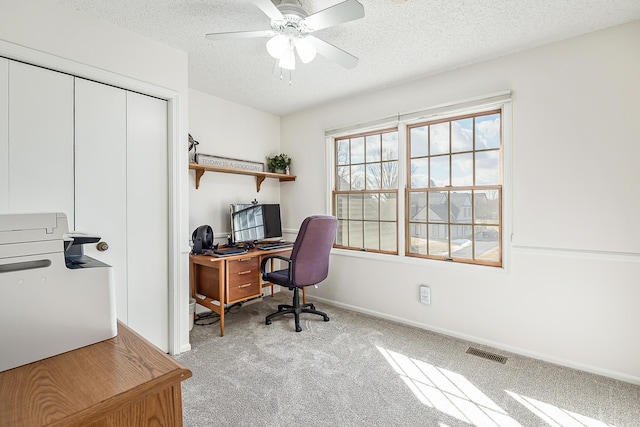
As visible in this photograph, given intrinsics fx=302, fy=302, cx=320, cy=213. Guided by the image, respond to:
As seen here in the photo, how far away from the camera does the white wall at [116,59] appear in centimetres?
183

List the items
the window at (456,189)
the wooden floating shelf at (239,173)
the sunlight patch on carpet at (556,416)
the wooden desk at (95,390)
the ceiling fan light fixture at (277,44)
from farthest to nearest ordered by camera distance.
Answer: the wooden floating shelf at (239,173)
the window at (456,189)
the ceiling fan light fixture at (277,44)
the sunlight patch on carpet at (556,416)
the wooden desk at (95,390)

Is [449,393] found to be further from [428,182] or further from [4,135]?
[4,135]

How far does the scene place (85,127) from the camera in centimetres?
210

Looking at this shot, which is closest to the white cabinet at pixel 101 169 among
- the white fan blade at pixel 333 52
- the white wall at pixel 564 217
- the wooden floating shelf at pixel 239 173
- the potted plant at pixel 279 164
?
the wooden floating shelf at pixel 239 173

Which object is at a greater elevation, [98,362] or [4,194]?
[4,194]

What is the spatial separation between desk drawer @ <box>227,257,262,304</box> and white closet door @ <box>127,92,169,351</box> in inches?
22.9

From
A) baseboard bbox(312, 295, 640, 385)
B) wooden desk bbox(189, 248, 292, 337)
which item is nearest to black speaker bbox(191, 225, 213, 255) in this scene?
wooden desk bbox(189, 248, 292, 337)

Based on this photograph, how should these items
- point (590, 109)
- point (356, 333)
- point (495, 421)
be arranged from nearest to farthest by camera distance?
point (495, 421)
point (590, 109)
point (356, 333)

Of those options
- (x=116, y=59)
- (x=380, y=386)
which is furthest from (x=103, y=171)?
(x=380, y=386)

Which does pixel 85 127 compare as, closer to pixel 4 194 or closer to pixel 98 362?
pixel 4 194

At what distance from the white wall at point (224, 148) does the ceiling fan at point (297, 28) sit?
1.70m

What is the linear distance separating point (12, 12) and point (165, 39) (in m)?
0.86

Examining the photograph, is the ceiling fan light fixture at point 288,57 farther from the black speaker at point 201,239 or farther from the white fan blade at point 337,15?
the black speaker at point 201,239

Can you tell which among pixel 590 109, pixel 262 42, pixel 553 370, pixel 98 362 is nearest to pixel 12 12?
pixel 262 42
